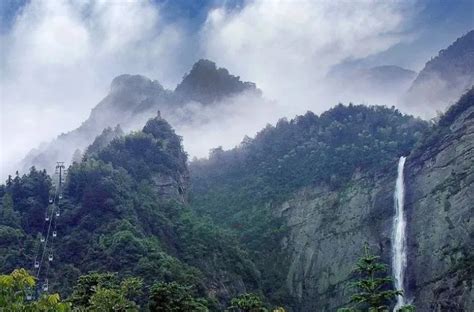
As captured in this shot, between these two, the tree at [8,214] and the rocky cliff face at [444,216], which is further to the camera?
the tree at [8,214]

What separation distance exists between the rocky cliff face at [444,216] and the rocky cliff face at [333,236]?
4831 mm

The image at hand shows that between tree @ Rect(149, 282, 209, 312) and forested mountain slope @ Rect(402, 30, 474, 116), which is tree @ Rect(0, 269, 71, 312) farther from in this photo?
forested mountain slope @ Rect(402, 30, 474, 116)

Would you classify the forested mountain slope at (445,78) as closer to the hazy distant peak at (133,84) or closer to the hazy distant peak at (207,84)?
the hazy distant peak at (207,84)

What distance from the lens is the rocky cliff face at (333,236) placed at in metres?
82.3

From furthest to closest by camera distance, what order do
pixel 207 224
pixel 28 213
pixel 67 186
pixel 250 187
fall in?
1. pixel 250 187
2. pixel 207 224
3. pixel 67 186
4. pixel 28 213

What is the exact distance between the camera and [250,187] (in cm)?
10956

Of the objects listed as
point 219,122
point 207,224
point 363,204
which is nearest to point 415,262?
point 363,204

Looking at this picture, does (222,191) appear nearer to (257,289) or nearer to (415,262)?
(257,289)

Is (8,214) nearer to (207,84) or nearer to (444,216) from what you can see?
(444,216)

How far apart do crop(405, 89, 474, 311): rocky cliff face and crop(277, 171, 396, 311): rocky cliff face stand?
15.9 feet

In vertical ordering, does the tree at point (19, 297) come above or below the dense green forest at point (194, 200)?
below

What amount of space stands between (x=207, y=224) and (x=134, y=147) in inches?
803

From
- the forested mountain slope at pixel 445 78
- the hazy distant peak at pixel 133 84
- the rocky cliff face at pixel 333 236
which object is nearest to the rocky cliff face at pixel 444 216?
the rocky cliff face at pixel 333 236

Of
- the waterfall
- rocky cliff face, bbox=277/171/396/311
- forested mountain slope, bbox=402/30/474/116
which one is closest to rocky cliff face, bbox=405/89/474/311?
the waterfall
